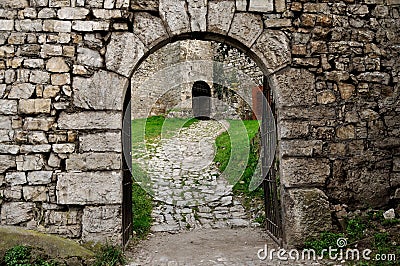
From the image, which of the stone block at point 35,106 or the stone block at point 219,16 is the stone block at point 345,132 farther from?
the stone block at point 35,106

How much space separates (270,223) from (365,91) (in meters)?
2.12

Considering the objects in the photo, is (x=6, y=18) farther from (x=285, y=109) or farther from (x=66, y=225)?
(x=285, y=109)

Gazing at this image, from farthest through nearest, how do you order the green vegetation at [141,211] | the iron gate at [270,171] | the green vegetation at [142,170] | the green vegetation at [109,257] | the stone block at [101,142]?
1. the green vegetation at [142,170]
2. the green vegetation at [141,211]
3. the iron gate at [270,171]
4. the stone block at [101,142]
5. the green vegetation at [109,257]

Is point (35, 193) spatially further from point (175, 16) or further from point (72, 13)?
point (175, 16)

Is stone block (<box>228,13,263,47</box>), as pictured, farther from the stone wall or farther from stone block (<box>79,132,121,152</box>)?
the stone wall

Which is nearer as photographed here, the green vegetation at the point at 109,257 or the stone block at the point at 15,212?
the green vegetation at the point at 109,257

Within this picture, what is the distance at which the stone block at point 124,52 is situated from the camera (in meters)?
4.43

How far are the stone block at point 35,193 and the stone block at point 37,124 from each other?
24.6 inches

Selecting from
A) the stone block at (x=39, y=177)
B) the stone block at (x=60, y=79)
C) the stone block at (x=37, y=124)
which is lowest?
the stone block at (x=39, y=177)

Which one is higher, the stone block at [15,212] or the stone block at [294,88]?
the stone block at [294,88]

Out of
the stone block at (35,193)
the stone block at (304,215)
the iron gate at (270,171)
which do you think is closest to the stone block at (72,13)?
the stone block at (35,193)

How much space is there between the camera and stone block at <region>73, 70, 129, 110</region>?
438 centimetres

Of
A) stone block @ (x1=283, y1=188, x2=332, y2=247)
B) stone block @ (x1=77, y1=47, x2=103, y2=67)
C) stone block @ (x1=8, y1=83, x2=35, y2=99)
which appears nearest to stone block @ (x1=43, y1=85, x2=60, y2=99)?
stone block @ (x1=8, y1=83, x2=35, y2=99)

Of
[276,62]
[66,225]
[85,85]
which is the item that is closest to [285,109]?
[276,62]
